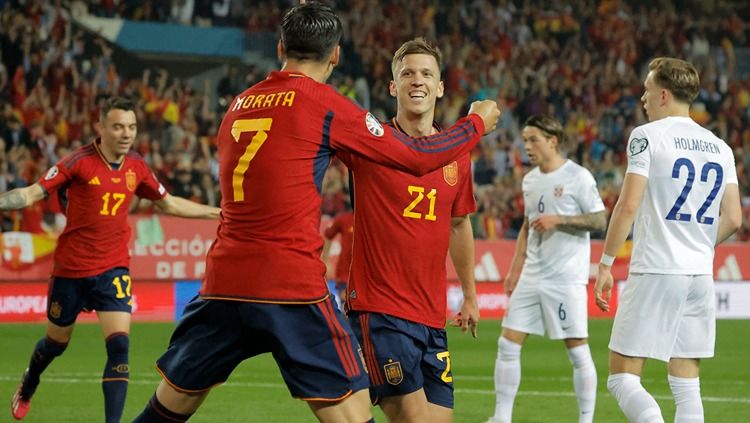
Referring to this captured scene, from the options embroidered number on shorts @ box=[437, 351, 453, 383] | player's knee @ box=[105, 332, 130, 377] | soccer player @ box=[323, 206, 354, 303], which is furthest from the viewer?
soccer player @ box=[323, 206, 354, 303]

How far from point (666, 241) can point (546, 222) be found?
9.33 feet

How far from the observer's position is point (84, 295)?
8.96 meters

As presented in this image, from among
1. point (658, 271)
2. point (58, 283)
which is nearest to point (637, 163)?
point (658, 271)

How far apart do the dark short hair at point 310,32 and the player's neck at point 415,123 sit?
4.40 ft

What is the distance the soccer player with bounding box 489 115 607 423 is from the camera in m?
9.21

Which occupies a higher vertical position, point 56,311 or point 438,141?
point 438,141

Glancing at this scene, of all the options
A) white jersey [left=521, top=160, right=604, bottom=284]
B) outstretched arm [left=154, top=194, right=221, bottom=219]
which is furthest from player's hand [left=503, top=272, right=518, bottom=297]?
outstretched arm [left=154, top=194, right=221, bottom=219]

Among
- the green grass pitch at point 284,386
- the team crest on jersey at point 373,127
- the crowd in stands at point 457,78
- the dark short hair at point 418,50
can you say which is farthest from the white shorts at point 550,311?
the crowd in stands at point 457,78

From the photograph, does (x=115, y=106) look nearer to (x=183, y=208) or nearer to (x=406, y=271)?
(x=183, y=208)

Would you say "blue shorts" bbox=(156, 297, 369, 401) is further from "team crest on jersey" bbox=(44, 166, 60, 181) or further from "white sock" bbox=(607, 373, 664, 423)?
"team crest on jersey" bbox=(44, 166, 60, 181)

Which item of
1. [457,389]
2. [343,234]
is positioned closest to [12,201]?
[457,389]

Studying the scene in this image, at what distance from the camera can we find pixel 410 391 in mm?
5668

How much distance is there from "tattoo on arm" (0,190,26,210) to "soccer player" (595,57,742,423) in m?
3.97

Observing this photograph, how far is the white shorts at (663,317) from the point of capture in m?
6.39
